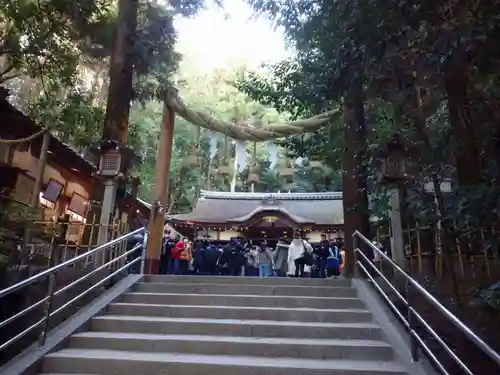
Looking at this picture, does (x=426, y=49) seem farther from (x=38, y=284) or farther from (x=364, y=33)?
(x=38, y=284)

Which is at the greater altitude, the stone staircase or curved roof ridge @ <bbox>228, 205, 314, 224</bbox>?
curved roof ridge @ <bbox>228, 205, 314, 224</bbox>

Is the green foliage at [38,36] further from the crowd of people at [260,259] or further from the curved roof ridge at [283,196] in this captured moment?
the curved roof ridge at [283,196]

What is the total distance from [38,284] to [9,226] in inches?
33.8

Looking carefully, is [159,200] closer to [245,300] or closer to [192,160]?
[192,160]

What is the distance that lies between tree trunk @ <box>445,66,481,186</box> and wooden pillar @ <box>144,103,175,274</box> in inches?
269

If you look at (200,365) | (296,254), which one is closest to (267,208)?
(296,254)

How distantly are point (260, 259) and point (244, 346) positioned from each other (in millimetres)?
6444

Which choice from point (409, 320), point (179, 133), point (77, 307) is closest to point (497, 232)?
point (409, 320)

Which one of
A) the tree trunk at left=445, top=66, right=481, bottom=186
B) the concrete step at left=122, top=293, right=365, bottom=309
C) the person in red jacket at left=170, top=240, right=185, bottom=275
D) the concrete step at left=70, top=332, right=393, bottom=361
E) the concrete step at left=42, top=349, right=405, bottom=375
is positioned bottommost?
the concrete step at left=42, top=349, right=405, bottom=375

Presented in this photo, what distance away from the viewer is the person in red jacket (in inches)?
398

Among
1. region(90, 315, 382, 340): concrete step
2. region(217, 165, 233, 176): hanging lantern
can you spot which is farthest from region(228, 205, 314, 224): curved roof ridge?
region(90, 315, 382, 340): concrete step

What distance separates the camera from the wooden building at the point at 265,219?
17516mm

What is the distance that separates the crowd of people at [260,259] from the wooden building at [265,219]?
6.54 meters

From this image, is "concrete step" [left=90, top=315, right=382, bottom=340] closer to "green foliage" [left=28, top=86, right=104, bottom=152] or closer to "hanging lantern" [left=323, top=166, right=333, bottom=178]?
"green foliage" [left=28, top=86, right=104, bottom=152]
